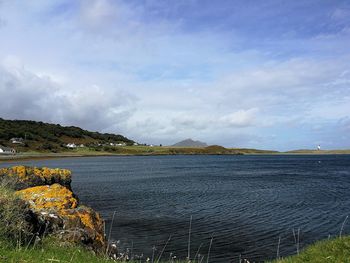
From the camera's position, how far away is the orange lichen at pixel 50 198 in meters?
15.6

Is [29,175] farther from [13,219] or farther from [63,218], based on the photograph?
[13,219]

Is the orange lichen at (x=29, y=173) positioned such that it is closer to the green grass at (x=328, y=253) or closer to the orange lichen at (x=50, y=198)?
the orange lichen at (x=50, y=198)

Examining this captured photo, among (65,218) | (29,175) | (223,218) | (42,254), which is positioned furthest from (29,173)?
(223,218)

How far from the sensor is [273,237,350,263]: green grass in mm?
9555

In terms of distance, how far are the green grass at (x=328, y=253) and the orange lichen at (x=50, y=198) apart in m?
9.27

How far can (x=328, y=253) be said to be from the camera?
9.98m

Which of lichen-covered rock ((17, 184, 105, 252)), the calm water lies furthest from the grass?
the calm water

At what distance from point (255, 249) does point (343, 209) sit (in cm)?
1913

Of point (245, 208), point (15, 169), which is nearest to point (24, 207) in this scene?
point (15, 169)

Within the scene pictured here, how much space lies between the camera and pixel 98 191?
2174 inches

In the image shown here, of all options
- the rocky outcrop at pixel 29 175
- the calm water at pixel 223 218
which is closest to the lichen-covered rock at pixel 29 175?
the rocky outcrop at pixel 29 175

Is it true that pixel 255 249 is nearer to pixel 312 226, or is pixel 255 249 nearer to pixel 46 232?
pixel 312 226

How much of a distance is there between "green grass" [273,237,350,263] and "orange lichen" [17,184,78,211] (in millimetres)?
9269

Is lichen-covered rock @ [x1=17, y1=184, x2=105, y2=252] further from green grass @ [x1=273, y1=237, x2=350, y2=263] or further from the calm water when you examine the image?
the calm water
